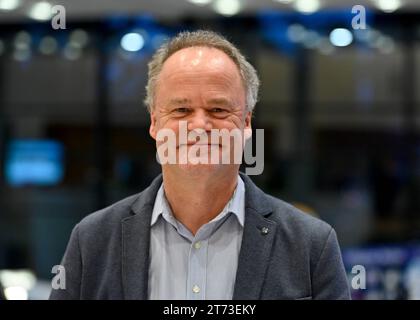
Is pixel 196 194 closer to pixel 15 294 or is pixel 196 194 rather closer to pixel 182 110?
pixel 182 110

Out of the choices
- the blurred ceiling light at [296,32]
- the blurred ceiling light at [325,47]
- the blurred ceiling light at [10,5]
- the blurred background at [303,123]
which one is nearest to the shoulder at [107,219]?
the blurred ceiling light at [10,5]

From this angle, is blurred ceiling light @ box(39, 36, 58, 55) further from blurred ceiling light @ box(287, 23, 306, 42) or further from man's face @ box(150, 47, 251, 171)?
man's face @ box(150, 47, 251, 171)

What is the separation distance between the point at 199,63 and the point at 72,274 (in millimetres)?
388

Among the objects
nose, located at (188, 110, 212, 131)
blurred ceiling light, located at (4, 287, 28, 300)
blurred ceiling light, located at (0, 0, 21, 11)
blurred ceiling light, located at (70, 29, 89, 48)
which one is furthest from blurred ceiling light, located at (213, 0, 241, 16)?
nose, located at (188, 110, 212, 131)

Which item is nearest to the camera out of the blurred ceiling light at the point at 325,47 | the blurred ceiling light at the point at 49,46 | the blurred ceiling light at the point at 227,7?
the blurred ceiling light at the point at 227,7

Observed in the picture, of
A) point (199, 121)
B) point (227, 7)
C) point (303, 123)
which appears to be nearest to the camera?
point (199, 121)

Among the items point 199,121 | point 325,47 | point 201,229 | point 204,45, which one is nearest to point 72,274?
point 201,229

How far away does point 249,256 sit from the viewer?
41.8 inches

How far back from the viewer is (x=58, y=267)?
1.13 metres

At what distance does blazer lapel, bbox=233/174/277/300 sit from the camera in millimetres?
1037

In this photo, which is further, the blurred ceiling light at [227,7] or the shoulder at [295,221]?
the blurred ceiling light at [227,7]

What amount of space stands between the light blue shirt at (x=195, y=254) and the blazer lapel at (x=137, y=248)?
18mm

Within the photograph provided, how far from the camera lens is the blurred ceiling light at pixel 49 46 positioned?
5.65 m

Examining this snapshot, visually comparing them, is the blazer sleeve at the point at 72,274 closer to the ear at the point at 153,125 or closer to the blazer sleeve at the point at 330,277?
the ear at the point at 153,125
